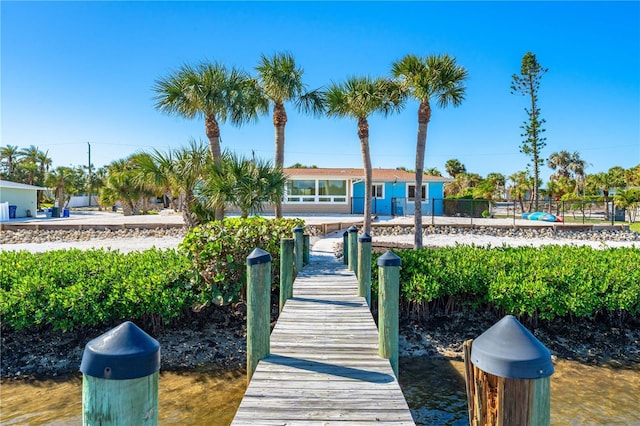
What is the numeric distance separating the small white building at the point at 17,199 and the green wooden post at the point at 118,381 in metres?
30.9

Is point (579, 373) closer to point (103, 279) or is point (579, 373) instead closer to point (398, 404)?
point (398, 404)

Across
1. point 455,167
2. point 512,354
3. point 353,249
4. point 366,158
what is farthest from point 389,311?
point 455,167

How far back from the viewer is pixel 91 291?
698cm

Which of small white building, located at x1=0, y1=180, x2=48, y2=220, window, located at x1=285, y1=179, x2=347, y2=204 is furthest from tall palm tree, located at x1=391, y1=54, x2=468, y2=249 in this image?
small white building, located at x1=0, y1=180, x2=48, y2=220

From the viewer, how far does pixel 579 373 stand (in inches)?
270

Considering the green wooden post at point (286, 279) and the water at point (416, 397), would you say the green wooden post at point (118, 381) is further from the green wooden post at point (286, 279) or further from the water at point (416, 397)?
the green wooden post at point (286, 279)

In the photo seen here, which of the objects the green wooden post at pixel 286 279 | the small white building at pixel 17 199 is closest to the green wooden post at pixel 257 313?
the green wooden post at pixel 286 279

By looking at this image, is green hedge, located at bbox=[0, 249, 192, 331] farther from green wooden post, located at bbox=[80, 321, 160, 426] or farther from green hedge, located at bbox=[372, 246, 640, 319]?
green wooden post, located at bbox=[80, 321, 160, 426]

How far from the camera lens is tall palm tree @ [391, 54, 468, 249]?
42.8 ft

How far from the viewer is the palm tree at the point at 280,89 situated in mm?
14883

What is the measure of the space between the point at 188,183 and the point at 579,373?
1110cm

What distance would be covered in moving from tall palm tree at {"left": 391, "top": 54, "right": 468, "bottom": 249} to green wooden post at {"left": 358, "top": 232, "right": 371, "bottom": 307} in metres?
6.65

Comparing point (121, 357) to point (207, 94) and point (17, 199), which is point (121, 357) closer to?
point (207, 94)

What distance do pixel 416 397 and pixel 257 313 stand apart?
3160 millimetres
